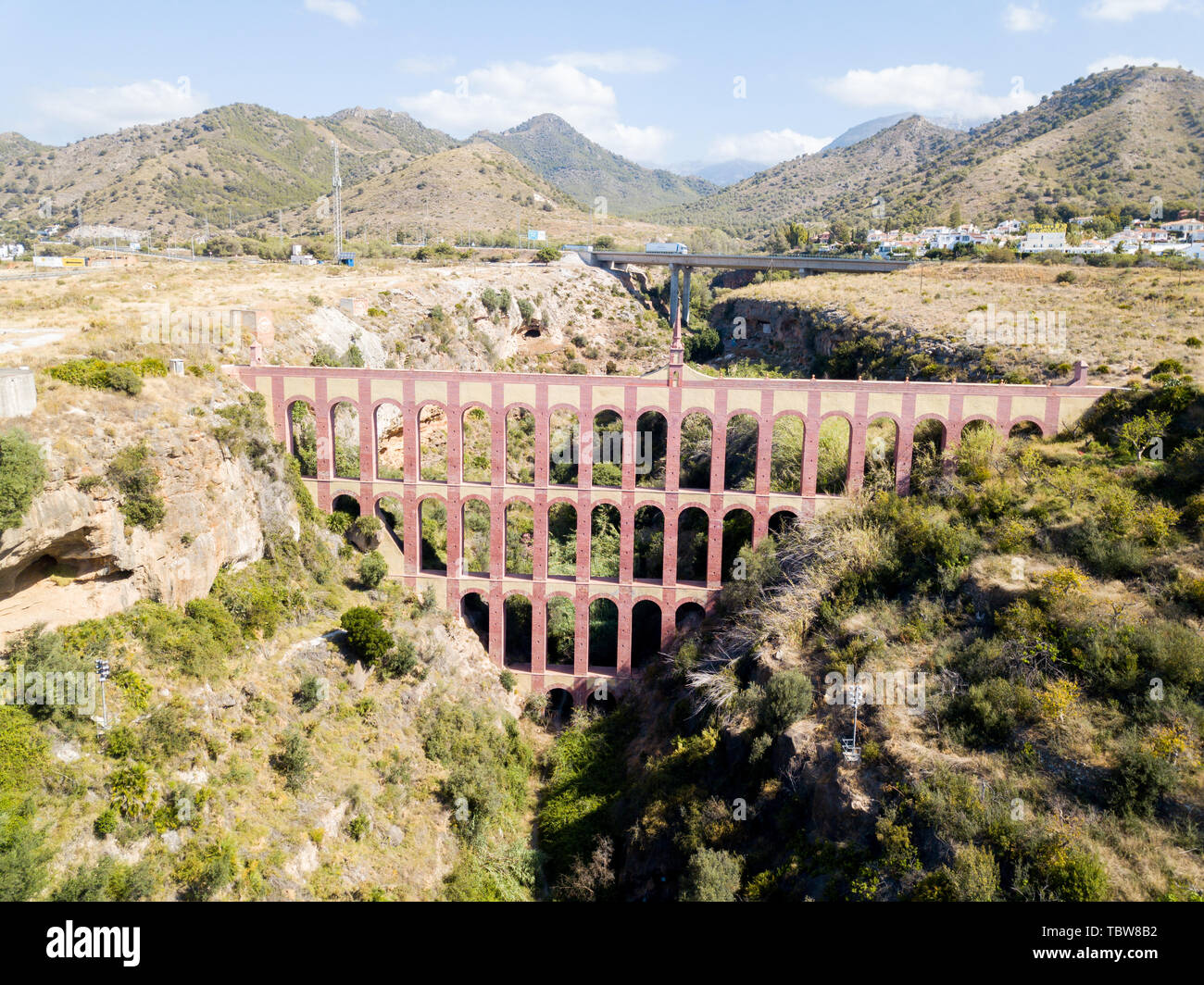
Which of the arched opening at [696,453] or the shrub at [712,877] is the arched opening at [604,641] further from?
the shrub at [712,877]

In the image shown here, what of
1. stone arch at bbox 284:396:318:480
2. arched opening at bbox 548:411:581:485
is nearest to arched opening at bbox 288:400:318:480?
stone arch at bbox 284:396:318:480

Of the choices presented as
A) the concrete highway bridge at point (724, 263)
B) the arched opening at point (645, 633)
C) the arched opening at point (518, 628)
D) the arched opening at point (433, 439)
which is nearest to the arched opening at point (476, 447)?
the arched opening at point (433, 439)

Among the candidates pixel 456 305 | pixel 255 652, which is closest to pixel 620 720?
pixel 255 652

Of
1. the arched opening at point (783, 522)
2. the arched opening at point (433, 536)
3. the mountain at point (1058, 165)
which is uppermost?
the mountain at point (1058, 165)

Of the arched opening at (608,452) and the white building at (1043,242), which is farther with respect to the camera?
the white building at (1043,242)

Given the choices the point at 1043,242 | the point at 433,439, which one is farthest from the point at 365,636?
the point at 1043,242

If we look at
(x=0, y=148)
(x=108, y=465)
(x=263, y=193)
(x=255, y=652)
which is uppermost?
(x=0, y=148)

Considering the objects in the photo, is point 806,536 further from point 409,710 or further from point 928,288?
point 928,288
